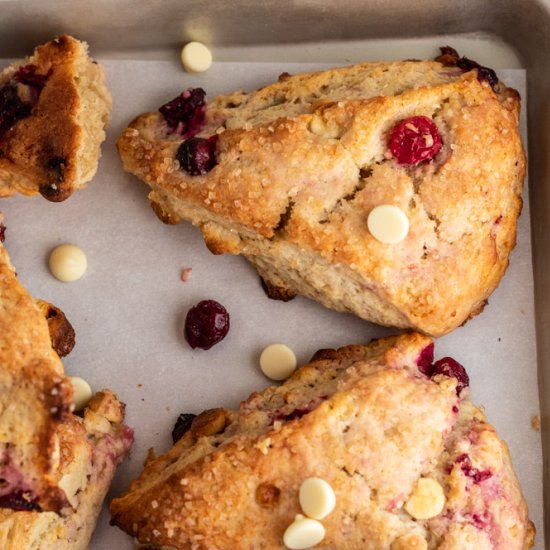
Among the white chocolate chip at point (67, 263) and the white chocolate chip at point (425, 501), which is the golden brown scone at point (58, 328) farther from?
the white chocolate chip at point (425, 501)

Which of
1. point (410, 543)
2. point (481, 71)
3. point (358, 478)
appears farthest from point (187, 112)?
point (410, 543)

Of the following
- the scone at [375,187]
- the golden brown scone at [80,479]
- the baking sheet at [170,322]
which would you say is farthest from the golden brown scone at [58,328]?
the scone at [375,187]

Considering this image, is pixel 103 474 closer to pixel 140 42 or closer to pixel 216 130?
pixel 216 130

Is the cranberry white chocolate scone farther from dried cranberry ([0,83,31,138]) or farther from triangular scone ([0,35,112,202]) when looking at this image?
dried cranberry ([0,83,31,138])

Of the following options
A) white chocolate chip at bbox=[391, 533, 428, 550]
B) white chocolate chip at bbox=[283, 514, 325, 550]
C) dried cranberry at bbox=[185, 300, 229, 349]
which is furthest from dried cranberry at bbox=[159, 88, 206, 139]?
white chocolate chip at bbox=[391, 533, 428, 550]

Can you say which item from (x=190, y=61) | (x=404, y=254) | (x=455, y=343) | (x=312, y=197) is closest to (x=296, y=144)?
(x=312, y=197)
